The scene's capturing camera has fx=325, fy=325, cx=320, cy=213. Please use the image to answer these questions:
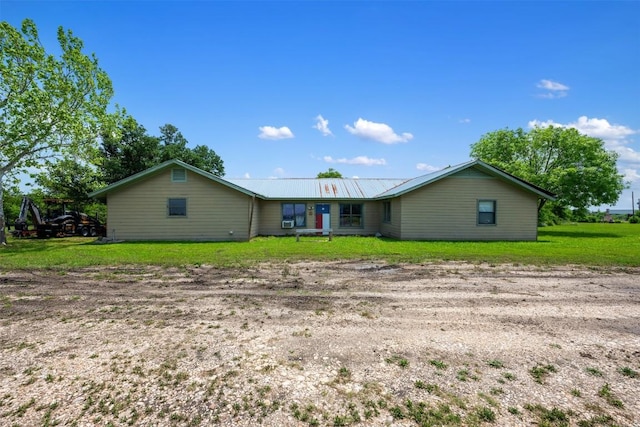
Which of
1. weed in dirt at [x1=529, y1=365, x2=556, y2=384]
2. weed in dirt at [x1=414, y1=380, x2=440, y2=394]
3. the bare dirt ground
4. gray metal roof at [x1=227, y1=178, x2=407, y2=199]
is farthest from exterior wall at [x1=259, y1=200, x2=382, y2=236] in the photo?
weed in dirt at [x1=414, y1=380, x2=440, y2=394]

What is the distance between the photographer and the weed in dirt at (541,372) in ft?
11.4

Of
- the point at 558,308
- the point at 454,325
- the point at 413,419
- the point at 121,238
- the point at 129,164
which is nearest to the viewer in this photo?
the point at 413,419

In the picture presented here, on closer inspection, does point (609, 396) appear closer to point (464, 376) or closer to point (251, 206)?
point (464, 376)

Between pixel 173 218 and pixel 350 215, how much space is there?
1090 centimetres

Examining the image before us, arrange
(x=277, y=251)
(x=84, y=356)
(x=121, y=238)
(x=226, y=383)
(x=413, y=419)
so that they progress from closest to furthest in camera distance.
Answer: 1. (x=413, y=419)
2. (x=226, y=383)
3. (x=84, y=356)
4. (x=277, y=251)
5. (x=121, y=238)

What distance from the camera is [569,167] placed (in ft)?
89.6

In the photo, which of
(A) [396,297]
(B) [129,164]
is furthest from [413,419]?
(B) [129,164]

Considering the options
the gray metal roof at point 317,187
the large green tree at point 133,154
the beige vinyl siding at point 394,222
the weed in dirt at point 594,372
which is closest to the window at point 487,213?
the beige vinyl siding at point 394,222

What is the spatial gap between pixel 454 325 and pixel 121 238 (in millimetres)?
18341

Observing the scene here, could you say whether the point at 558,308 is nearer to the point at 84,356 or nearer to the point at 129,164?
the point at 84,356

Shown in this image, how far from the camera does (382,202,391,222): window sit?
67.2 ft

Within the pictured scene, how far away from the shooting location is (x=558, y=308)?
5.80 meters

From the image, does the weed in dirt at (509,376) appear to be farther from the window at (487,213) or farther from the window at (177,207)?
the window at (177,207)

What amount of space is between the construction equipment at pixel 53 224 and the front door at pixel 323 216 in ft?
47.6
